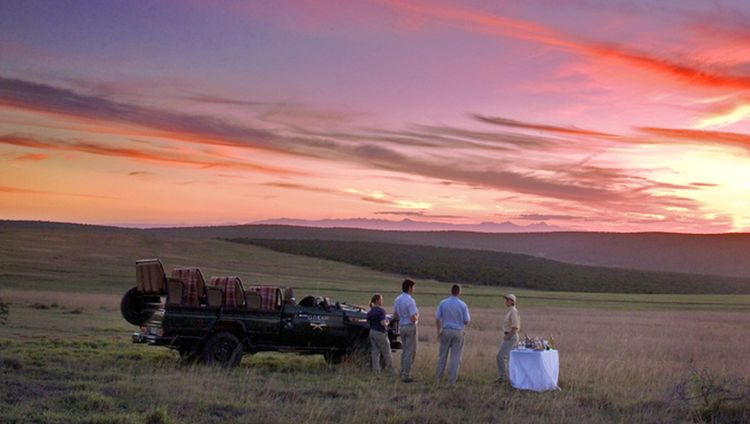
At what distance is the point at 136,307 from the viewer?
19.9m

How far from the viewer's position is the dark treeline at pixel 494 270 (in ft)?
388

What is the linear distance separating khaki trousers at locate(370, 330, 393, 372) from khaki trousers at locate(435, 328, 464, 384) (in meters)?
1.48

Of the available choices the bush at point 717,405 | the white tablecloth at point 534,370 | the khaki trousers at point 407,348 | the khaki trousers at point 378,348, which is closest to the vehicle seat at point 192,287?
the khaki trousers at point 378,348

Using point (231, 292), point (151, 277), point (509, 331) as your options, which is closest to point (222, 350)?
point (231, 292)

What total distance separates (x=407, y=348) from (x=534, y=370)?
2883 mm

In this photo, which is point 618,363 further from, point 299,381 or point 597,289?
point 597,289

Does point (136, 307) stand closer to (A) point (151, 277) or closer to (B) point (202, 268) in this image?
(A) point (151, 277)

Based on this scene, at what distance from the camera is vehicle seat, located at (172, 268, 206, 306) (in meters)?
19.0

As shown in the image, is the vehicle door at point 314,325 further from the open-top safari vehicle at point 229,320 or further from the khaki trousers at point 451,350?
the khaki trousers at point 451,350

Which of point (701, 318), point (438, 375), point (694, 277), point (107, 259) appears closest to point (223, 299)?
point (438, 375)

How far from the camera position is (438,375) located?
1805 cm

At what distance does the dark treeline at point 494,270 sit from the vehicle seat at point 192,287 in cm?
9475

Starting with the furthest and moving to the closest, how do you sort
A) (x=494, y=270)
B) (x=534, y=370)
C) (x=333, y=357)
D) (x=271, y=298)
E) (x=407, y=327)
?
(x=494, y=270) → (x=333, y=357) → (x=271, y=298) → (x=407, y=327) → (x=534, y=370)

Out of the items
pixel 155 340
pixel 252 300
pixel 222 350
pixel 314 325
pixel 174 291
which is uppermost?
pixel 174 291
